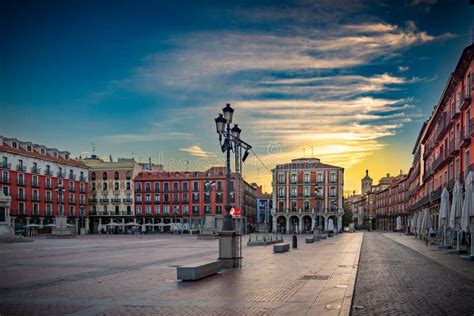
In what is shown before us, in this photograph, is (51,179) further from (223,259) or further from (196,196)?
(223,259)

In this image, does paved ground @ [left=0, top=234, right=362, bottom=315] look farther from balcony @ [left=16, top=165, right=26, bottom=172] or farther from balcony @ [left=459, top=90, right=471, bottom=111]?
balcony @ [left=16, top=165, right=26, bottom=172]

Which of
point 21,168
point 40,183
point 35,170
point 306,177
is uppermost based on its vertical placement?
point 21,168

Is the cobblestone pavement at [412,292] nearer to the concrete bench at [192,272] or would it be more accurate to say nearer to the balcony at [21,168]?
the concrete bench at [192,272]

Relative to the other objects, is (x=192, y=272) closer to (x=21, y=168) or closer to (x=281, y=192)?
(x=21, y=168)

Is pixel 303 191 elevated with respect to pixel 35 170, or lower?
lower

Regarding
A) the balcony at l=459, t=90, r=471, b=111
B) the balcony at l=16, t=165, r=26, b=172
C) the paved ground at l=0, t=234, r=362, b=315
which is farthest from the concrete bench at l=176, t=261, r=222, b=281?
the balcony at l=16, t=165, r=26, b=172

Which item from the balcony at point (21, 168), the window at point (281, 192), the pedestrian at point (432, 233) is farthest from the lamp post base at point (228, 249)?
the window at point (281, 192)

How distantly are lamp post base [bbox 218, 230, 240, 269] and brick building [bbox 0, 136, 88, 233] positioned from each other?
179 feet

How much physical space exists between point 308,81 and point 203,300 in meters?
16.0

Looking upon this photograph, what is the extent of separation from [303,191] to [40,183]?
47150mm

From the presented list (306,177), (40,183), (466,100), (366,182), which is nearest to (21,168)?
(40,183)

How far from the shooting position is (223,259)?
58.7ft

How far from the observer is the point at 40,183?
3123 inches

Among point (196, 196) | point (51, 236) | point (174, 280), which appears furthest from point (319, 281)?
point (196, 196)
